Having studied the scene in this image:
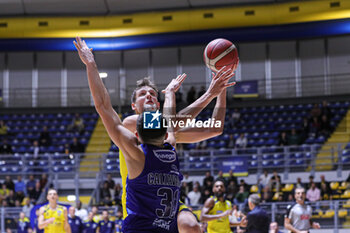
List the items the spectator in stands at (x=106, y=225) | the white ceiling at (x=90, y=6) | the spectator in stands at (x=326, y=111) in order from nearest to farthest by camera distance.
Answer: the spectator in stands at (x=106, y=225) < the spectator in stands at (x=326, y=111) < the white ceiling at (x=90, y=6)

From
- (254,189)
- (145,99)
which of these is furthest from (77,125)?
(145,99)

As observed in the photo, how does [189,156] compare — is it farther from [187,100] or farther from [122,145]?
[122,145]

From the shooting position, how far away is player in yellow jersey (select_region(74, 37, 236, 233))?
4.07m

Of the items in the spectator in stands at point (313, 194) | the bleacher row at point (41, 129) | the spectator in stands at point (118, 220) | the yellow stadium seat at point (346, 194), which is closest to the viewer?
the spectator in stands at point (118, 220)

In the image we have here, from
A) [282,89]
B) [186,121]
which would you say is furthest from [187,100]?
[186,121]

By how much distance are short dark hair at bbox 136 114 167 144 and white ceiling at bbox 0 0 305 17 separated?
2205 centimetres

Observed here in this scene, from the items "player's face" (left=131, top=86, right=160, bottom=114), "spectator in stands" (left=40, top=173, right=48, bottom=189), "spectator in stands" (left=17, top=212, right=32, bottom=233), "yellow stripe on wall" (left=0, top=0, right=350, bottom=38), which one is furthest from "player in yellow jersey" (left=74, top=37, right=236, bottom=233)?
"yellow stripe on wall" (left=0, top=0, right=350, bottom=38)

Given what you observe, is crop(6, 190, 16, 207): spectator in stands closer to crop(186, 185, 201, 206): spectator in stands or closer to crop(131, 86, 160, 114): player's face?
crop(186, 185, 201, 206): spectator in stands

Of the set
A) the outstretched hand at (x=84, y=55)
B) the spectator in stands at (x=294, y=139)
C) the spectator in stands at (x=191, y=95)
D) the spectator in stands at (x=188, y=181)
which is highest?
the spectator in stands at (x=191, y=95)

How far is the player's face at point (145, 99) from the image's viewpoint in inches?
181

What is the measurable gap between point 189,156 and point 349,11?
31.9ft

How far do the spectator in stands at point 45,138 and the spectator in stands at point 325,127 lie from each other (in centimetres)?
1073

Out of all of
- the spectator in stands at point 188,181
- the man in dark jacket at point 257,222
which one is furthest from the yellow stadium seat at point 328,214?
the man in dark jacket at point 257,222

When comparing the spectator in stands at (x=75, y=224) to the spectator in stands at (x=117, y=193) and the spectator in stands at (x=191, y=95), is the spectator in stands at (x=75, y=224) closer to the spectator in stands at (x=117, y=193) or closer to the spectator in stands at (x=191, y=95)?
the spectator in stands at (x=117, y=193)
